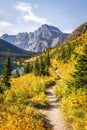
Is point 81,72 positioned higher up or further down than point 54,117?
higher up

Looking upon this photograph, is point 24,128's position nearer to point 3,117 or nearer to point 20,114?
point 3,117

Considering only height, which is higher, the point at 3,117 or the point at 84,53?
the point at 84,53

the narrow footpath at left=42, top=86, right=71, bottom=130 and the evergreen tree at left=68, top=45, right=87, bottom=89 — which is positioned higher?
the evergreen tree at left=68, top=45, right=87, bottom=89

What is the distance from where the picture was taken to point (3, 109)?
72.4 feet

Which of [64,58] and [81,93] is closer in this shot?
[81,93]

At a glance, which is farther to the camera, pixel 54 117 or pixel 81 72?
pixel 81 72

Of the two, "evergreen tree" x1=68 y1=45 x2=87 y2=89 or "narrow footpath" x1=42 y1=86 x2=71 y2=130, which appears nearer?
"narrow footpath" x1=42 y1=86 x2=71 y2=130

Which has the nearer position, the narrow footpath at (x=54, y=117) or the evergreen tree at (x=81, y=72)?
the narrow footpath at (x=54, y=117)

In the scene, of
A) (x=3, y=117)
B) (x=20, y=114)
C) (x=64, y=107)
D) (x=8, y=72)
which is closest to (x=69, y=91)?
(x=64, y=107)

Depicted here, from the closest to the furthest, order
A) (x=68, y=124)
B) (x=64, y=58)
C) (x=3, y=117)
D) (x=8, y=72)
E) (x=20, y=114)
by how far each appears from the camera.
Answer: (x=3, y=117)
(x=20, y=114)
(x=68, y=124)
(x=8, y=72)
(x=64, y=58)

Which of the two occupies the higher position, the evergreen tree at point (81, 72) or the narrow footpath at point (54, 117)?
the evergreen tree at point (81, 72)

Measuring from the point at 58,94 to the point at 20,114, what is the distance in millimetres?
16404

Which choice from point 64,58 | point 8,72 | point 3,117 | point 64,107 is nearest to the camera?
point 3,117

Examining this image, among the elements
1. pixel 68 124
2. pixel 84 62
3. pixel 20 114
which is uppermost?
pixel 84 62
